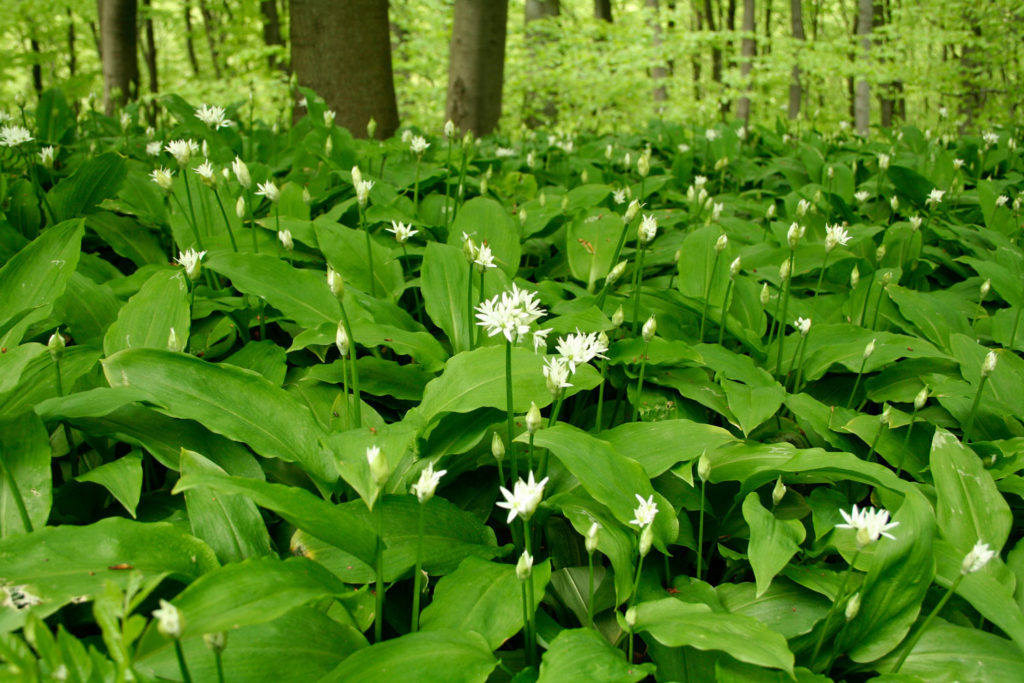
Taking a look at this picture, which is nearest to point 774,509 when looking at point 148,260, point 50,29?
point 148,260

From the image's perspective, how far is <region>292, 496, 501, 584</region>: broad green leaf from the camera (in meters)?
1.39

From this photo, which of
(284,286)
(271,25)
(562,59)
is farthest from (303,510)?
(271,25)

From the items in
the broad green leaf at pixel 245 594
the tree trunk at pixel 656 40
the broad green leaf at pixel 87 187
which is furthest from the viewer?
the tree trunk at pixel 656 40

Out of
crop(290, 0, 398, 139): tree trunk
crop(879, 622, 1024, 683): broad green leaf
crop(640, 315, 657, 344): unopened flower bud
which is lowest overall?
crop(879, 622, 1024, 683): broad green leaf

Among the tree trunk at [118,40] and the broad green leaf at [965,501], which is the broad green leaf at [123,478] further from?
the tree trunk at [118,40]

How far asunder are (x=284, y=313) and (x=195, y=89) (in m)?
12.1

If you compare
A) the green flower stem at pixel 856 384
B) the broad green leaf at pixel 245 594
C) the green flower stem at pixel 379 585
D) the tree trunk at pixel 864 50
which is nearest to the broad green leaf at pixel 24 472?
the broad green leaf at pixel 245 594

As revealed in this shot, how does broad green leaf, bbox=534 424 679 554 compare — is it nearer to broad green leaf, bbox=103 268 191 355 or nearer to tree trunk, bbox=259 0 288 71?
broad green leaf, bbox=103 268 191 355

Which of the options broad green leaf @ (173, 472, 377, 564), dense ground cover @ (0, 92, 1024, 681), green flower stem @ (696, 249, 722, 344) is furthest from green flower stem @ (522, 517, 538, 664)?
green flower stem @ (696, 249, 722, 344)

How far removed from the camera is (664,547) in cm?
148

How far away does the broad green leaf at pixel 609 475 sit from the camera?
1.42m

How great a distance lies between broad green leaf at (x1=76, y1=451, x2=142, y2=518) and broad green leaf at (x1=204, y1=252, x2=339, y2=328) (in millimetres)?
668

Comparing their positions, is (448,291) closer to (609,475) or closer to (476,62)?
(609,475)

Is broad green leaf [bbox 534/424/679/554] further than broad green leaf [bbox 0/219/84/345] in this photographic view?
No
